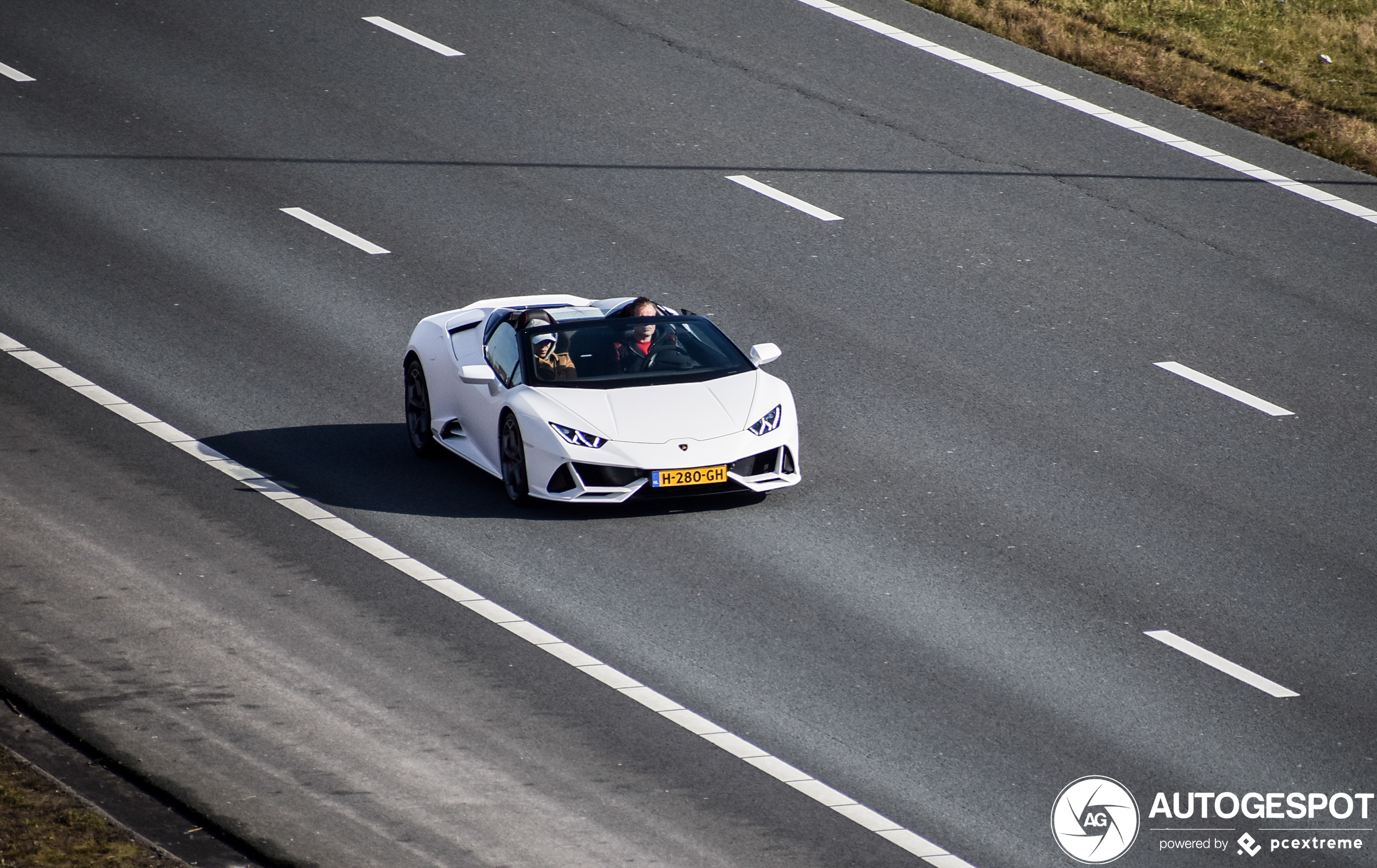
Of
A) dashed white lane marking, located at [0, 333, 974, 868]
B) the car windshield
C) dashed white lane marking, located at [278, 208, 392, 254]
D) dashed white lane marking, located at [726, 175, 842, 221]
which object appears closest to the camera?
dashed white lane marking, located at [0, 333, 974, 868]

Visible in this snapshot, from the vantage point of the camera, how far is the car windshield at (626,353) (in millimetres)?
14398

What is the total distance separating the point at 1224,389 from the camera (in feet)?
54.9

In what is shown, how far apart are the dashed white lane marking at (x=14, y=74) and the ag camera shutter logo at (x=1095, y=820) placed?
703 inches

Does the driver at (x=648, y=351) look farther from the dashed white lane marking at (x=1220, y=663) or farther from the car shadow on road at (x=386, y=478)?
the dashed white lane marking at (x=1220, y=663)

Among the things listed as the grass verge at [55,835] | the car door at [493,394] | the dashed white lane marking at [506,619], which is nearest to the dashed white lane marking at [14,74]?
the dashed white lane marking at [506,619]

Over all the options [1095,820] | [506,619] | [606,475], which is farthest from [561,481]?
[1095,820]

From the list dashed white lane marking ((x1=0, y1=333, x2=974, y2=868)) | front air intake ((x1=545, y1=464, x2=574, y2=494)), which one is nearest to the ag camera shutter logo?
dashed white lane marking ((x1=0, y1=333, x2=974, y2=868))

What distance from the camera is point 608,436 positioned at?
1374 centimetres

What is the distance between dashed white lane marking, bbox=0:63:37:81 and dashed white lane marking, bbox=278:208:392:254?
5240mm

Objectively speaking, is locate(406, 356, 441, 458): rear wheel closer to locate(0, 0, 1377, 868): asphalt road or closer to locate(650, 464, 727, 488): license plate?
locate(0, 0, 1377, 868): asphalt road

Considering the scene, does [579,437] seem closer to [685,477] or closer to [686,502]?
[685,477]

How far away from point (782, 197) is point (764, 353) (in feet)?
21.6

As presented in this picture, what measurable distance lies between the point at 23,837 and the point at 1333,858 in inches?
245

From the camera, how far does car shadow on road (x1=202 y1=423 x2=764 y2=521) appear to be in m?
14.3
